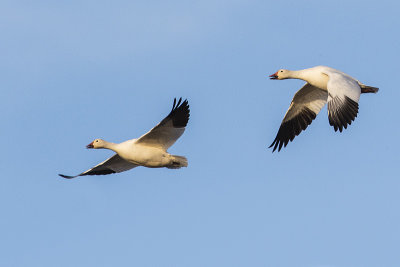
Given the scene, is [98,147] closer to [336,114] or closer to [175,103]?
[175,103]

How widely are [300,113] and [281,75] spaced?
0.94m

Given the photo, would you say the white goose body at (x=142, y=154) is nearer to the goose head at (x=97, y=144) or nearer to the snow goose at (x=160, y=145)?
the snow goose at (x=160, y=145)

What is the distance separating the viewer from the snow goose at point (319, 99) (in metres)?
15.2

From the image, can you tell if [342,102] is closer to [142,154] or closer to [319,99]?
[319,99]

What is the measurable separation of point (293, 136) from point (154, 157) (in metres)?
3.77

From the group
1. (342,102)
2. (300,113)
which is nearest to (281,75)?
(300,113)

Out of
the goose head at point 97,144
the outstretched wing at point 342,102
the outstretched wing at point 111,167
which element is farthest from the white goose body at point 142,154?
the outstretched wing at point 342,102

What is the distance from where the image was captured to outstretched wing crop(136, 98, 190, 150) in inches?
604

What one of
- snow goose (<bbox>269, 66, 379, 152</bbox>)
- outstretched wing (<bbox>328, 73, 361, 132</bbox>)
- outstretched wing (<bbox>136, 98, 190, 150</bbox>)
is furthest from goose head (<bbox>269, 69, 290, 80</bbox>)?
outstretched wing (<bbox>136, 98, 190, 150</bbox>)

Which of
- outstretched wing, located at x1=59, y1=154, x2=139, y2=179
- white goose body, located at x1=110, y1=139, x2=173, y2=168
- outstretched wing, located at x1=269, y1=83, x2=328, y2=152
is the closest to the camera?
white goose body, located at x1=110, y1=139, x2=173, y2=168

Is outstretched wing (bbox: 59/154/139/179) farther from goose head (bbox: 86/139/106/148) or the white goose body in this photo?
the white goose body

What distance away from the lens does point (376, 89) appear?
1680cm

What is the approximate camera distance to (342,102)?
15.4 m

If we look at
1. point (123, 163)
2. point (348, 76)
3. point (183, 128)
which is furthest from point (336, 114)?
point (123, 163)
